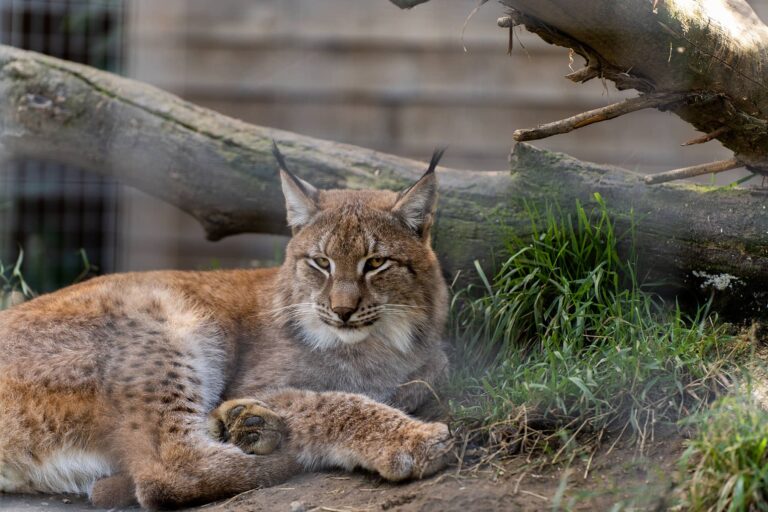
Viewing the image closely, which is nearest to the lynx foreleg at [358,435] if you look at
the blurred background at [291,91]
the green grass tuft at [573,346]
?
the green grass tuft at [573,346]

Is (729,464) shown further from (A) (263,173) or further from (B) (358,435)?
(A) (263,173)

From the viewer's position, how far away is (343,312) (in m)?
3.43

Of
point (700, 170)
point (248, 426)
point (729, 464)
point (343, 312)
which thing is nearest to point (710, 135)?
point (700, 170)

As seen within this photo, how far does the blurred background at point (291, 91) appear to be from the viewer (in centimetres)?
559

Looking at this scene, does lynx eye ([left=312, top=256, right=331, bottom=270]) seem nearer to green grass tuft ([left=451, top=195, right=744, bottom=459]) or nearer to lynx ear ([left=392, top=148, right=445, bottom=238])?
lynx ear ([left=392, top=148, right=445, bottom=238])

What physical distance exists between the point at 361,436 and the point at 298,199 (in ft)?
3.39

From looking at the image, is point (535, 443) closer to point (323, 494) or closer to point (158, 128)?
point (323, 494)

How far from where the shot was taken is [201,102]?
19.8ft

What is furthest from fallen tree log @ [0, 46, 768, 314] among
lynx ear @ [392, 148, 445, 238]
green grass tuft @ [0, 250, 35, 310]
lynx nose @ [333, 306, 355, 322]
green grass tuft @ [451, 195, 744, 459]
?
lynx nose @ [333, 306, 355, 322]

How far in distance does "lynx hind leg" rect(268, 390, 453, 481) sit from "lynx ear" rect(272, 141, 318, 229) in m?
0.72

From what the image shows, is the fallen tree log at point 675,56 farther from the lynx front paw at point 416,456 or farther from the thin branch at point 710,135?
the lynx front paw at point 416,456

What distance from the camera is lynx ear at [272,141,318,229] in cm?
370

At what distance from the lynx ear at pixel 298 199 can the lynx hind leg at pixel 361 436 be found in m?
0.72

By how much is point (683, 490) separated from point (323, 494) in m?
1.14
